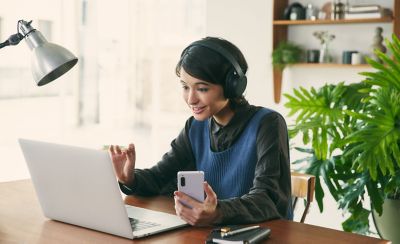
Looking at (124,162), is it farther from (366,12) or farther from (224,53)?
(366,12)

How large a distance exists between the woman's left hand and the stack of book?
248 centimetres

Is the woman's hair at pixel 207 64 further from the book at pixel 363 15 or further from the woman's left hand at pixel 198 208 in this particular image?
the book at pixel 363 15

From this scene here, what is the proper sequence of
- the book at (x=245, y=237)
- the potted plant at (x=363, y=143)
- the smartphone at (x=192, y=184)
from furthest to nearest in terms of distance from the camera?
the potted plant at (x=363, y=143)
the smartphone at (x=192, y=184)
the book at (x=245, y=237)

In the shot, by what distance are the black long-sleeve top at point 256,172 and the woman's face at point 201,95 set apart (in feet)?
0.38

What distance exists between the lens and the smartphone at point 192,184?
161cm

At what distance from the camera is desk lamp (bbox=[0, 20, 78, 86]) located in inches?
65.1

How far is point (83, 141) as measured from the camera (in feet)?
20.5

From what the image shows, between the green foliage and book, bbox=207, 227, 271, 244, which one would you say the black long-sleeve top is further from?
the green foliage

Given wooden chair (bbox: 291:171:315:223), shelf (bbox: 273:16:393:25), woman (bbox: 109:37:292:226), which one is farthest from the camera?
shelf (bbox: 273:16:393:25)

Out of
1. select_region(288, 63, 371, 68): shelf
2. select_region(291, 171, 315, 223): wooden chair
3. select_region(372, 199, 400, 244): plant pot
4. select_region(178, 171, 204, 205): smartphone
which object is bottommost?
select_region(372, 199, 400, 244): plant pot

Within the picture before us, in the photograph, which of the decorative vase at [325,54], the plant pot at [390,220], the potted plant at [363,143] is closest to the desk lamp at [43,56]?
the potted plant at [363,143]

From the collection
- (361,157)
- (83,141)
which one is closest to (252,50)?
(361,157)

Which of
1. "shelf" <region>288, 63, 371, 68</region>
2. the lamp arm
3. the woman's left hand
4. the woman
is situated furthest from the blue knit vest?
"shelf" <region>288, 63, 371, 68</region>

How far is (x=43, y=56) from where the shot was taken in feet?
5.44
